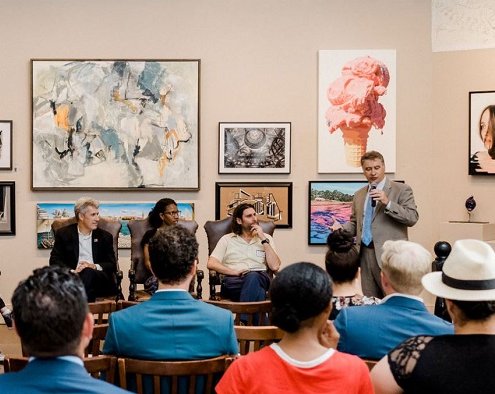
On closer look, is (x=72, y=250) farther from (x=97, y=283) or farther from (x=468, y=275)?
(x=468, y=275)

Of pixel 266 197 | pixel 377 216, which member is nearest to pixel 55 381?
pixel 377 216

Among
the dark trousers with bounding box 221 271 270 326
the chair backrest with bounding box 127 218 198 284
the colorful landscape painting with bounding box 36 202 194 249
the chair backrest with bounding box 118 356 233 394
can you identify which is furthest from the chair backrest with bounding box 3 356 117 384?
the colorful landscape painting with bounding box 36 202 194 249

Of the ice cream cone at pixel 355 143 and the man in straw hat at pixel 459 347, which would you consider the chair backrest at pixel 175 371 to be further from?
the ice cream cone at pixel 355 143

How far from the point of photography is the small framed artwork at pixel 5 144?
7.91 meters

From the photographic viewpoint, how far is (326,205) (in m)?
7.99

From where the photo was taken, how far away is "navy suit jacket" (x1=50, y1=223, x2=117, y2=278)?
6582 millimetres

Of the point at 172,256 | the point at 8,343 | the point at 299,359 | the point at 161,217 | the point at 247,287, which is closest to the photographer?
the point at 299,359

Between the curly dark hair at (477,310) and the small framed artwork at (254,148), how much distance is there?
5.89 metres

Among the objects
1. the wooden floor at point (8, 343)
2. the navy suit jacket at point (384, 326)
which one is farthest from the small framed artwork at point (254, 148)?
the navy suit jacket at point (384, 326)

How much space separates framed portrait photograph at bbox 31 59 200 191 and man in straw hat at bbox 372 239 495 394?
5875 millimetres

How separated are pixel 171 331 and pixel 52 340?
1145mm

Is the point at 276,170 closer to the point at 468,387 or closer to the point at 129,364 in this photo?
the point at 129,364

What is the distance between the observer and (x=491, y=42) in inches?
303

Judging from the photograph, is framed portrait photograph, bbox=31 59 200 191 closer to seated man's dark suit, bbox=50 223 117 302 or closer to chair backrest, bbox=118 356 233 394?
seated man's dark suit, bbox=50 223 117 302
